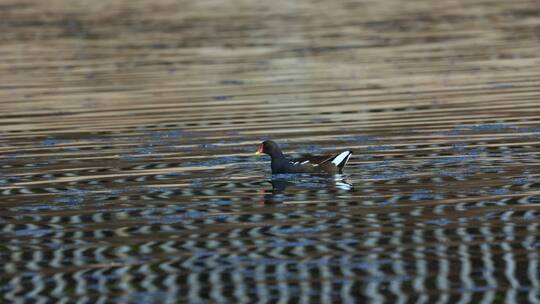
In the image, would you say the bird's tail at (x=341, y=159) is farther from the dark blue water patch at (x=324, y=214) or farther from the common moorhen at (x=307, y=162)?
the dark blue water patch at (x=324, y=214)

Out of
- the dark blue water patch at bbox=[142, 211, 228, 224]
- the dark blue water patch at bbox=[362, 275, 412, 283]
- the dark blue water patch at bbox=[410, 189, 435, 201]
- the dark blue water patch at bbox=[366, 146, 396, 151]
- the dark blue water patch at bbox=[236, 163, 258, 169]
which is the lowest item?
the dark blue water patch at bbox=[362, 275, 412, 283]

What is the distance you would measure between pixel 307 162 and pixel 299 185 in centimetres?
65

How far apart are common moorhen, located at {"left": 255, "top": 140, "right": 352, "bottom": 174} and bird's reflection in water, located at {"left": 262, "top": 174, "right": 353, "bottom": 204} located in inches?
4.2

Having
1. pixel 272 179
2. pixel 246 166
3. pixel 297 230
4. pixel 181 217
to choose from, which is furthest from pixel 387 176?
pixel 297 230

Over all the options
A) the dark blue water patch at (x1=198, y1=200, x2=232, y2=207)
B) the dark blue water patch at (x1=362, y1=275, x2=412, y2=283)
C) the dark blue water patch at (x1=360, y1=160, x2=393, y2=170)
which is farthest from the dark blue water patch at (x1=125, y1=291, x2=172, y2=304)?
the dark blue water patch at (x1=360, y1=160, x2=393, y2=170)

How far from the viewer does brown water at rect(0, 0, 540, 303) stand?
13.2 m

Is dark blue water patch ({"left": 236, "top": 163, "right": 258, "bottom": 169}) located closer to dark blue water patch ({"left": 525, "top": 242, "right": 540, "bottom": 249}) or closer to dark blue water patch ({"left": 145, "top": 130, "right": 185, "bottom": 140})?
dark blue water patch ({"left": 145, "top": 130, "right": 185, "bottom": 140})

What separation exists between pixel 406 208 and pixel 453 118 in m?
10.1

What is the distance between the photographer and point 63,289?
42.6 feet

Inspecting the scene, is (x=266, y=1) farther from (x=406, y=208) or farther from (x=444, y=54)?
(x=406, y=208)

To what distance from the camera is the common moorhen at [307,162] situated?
782 inches

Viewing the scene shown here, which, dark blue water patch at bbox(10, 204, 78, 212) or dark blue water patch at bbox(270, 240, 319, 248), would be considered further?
dark blue water patch at bbox(10, 204, 78, 212)

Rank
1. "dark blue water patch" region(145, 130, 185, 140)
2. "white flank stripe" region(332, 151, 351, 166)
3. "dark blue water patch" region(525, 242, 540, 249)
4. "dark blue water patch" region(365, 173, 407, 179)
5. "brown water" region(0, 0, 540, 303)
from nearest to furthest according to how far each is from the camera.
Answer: "brown water" region(0, 0, 540, 303)
"dark blue water patch" region(525, 242, 540, 249)
"dark blue water patch" region(365, 173, 407, 179)
"white flank stripe" region(332, 151, 351, 166)
"dark blue water patch" region(145, 130, 185, 140)

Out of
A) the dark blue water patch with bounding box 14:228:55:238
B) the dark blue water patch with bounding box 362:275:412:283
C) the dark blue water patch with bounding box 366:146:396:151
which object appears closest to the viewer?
the dark blue water patch with bounding box 362:275:412:283
